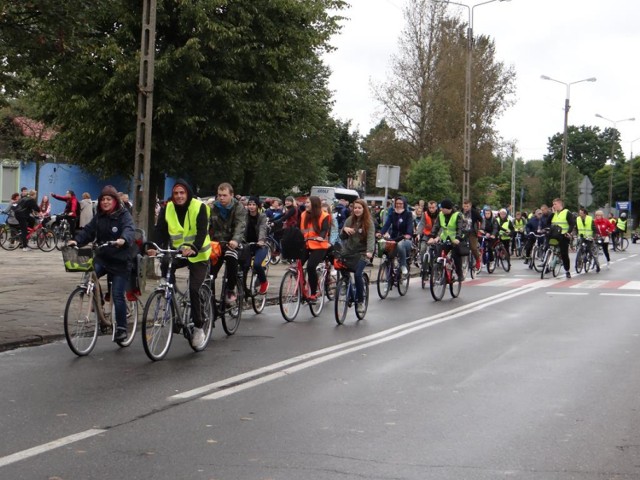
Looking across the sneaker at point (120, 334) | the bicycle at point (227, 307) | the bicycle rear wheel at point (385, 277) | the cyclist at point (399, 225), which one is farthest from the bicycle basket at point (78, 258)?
the bicycle rear wheel at point (385, 277)

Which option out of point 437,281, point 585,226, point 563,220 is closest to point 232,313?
point 437,281

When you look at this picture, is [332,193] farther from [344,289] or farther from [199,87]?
[344,289]

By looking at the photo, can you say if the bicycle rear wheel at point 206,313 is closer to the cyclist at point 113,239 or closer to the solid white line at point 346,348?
the cyclist at point 113,239

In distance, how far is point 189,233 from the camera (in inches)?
383

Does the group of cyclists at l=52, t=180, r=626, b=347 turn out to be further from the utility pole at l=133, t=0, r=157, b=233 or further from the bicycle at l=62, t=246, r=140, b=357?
the utility pole at l=133, t=0, r=157, b=233

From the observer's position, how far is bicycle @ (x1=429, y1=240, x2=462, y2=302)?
17.0m

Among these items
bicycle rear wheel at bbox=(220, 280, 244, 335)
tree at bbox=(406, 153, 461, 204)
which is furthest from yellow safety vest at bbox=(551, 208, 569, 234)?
tree at bbox=(406, 153, 461, 204)

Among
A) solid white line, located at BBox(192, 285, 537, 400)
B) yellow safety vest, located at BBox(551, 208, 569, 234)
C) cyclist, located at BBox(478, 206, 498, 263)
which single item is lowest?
solid white line, located at BBox(192, 285, 537, 400)

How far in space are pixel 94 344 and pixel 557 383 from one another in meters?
4.54

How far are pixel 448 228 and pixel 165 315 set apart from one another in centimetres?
892

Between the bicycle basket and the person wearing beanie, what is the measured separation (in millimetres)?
684

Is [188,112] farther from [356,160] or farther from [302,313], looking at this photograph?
[356,160]

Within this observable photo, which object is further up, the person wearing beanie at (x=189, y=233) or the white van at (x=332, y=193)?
the white van at (x=332, y=193)

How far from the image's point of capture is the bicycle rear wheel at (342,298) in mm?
12961
